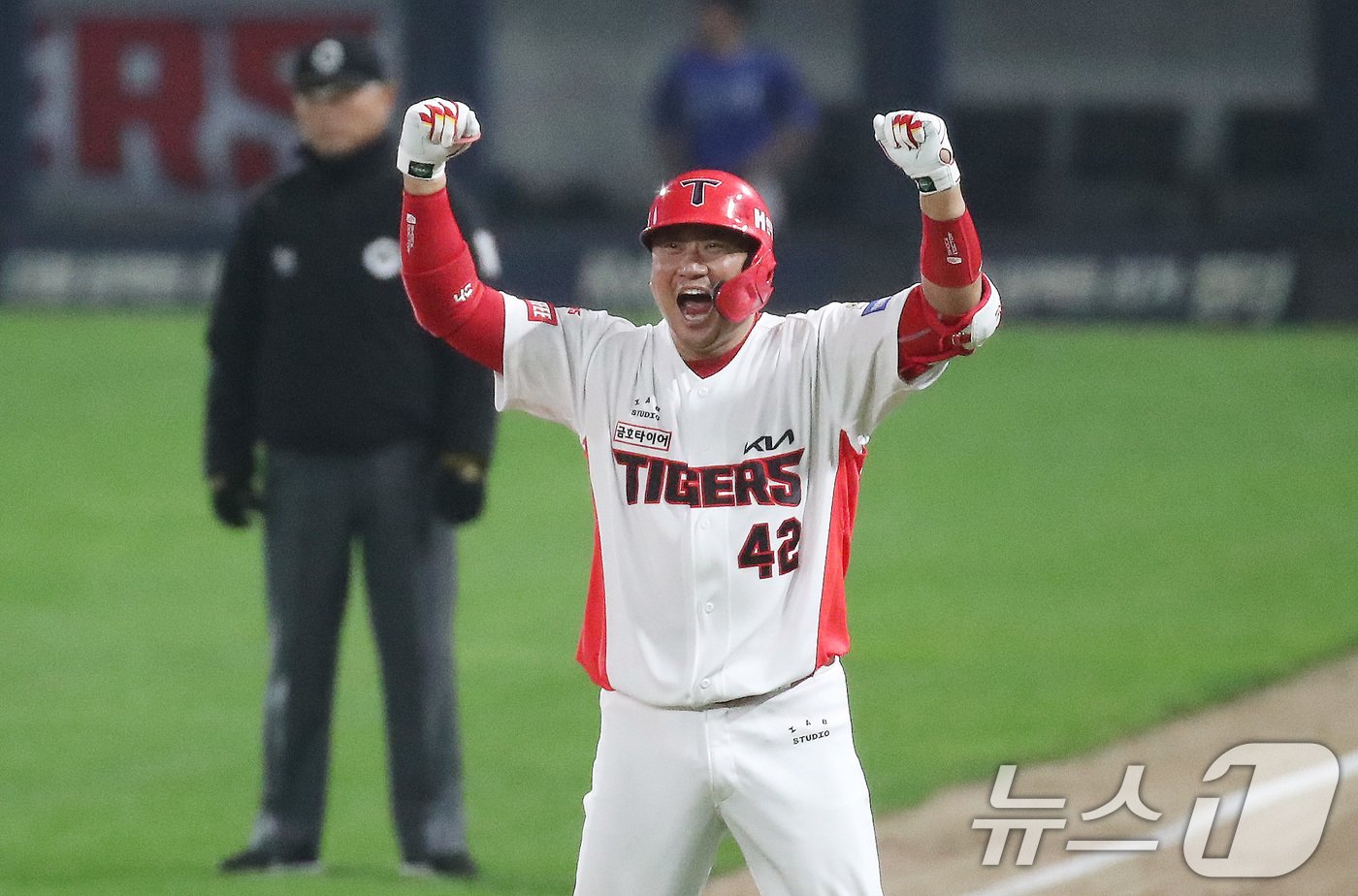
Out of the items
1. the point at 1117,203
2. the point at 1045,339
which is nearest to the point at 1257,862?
the point at 1045,339

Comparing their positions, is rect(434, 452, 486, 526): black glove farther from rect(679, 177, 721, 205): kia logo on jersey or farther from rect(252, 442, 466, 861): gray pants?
rect(679, 177, 721, 205): kia logo on jersey

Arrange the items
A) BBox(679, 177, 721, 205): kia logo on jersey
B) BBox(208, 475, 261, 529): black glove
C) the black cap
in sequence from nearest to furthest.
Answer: BBox(679, 177, 721, 205): kia logo on jersey
the black cap
BBox(208, 475, 261, 529): black glove

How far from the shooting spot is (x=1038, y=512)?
39.2 ft

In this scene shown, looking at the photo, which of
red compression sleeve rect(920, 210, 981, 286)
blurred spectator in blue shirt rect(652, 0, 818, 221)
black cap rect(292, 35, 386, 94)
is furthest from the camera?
blurred spectator in blue shirt rect(652, 0, 818, 221)

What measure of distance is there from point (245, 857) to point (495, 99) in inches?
751

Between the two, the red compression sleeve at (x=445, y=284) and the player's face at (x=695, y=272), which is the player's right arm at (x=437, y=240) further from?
the player's face at (x=695, y=272)

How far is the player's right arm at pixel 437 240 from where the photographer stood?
13.9 feet

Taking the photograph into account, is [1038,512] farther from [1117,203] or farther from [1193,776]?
[1117,203]

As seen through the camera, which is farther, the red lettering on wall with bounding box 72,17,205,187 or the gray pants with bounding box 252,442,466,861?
the red lettering on wall with bounding box 72,17,205,187

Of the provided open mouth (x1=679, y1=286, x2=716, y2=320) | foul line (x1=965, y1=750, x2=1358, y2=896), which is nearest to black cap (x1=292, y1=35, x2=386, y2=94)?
open mouth (x1=679, y1=286, x2=716, y2=320)

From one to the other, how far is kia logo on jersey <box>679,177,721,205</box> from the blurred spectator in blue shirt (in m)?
11.4

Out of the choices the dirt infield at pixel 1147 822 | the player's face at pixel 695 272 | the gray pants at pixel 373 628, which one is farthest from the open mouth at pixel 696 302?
the dirt infield at pixel 1147 822

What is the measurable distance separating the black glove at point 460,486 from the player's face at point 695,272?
6.24 feet

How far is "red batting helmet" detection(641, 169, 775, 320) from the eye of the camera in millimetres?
4133
